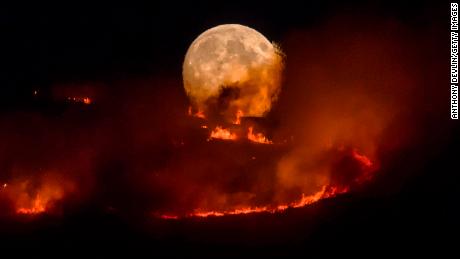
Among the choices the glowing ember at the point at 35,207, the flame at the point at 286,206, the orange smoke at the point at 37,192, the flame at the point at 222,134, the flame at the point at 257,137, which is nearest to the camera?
the flame at the point at 286,206

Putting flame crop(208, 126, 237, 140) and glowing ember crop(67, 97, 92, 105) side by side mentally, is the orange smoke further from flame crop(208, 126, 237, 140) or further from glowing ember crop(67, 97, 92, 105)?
glowing ember crop(67, 97, 92, 105)

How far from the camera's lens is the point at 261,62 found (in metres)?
21.1

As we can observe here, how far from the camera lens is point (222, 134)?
20.1 meters

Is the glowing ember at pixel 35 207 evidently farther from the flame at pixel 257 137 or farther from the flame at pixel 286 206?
the flame at pixel 257 137

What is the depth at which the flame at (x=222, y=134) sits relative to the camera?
19634mm

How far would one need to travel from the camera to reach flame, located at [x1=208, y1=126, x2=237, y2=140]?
64.4ft

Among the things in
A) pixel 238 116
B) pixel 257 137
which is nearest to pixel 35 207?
pixel 238 116

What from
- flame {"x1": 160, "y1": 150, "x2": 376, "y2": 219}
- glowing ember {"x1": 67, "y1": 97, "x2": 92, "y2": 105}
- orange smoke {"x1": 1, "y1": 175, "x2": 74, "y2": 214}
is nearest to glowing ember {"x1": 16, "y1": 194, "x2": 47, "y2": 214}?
orange smoke {"x1": 1, "y1": 175, "x2": 74, "y2": 214}

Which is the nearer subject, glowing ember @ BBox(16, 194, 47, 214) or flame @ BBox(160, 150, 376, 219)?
flame @ BBox(160, 150, 376, 219)

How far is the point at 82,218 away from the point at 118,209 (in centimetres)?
113

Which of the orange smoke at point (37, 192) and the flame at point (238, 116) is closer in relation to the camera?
the orange smoke at point (37, 192)

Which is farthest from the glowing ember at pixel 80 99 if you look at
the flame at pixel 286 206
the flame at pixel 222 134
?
the flame at pixel 286 206

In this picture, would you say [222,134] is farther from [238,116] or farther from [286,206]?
[286,206]

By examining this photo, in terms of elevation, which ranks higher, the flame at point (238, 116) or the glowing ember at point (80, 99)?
the glowing ember at point (80, 99)
